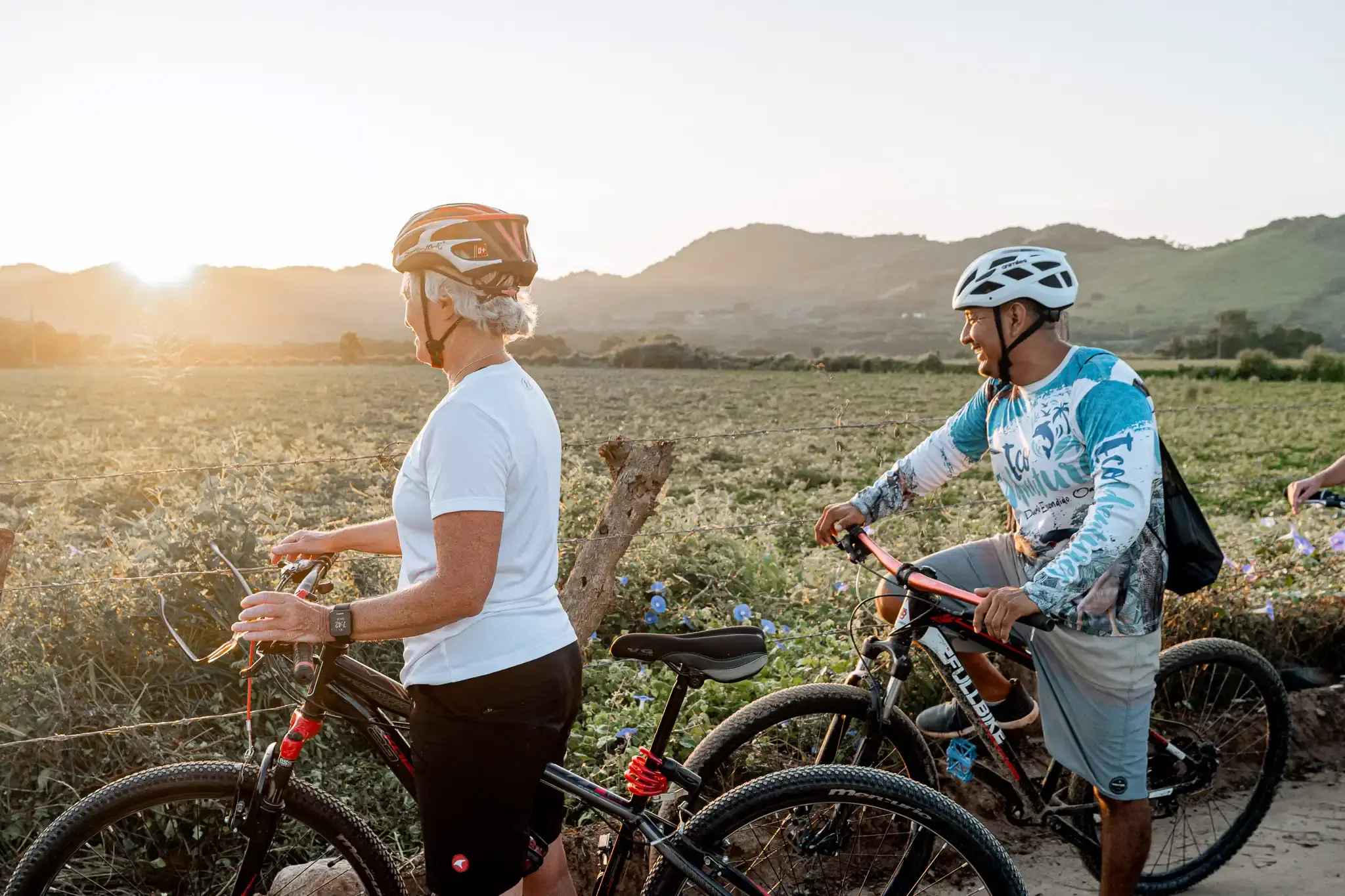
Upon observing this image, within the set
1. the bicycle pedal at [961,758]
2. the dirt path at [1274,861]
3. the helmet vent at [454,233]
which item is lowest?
the dirt path at [1274,861]

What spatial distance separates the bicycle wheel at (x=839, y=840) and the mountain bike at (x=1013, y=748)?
0.22 meters

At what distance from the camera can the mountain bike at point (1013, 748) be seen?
2967 millimetres

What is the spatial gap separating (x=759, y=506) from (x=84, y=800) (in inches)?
409

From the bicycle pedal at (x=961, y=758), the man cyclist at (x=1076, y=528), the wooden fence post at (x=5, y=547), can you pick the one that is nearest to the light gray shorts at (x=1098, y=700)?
the man cyclist at (x=1076, y=528)

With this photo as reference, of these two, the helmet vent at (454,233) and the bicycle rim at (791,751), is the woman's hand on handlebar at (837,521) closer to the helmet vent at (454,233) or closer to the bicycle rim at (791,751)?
the bicycle rim at (791,751)

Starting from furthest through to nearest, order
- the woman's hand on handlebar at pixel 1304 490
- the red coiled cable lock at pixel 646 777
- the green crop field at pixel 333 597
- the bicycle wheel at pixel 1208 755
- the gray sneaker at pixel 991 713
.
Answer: the green crop field at pixel 333 597 → the woman's hand on handlebar at pixel 1304 490 → the bicycle wheel at pixel 1208 755 → the gray sneaker at pixel 991 713 → the red coiled cable lock at pixel 646 777

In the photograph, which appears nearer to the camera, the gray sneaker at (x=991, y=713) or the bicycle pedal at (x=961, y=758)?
the bicycle pedal at (x=961, y=758)

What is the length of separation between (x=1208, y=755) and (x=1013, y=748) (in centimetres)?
68

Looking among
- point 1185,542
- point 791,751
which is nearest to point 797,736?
point 791,751

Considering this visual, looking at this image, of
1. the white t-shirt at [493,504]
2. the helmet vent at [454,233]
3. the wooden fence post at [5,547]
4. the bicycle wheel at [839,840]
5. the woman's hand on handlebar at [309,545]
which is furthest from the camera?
the wooden fence post at [5,547]

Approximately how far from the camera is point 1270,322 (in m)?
102

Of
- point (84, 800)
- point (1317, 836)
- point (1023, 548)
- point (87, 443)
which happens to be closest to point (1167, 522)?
point (1023, 548)

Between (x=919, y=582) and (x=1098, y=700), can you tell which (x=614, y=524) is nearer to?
(x=919, y=582)

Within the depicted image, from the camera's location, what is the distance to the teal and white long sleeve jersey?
2.66m
